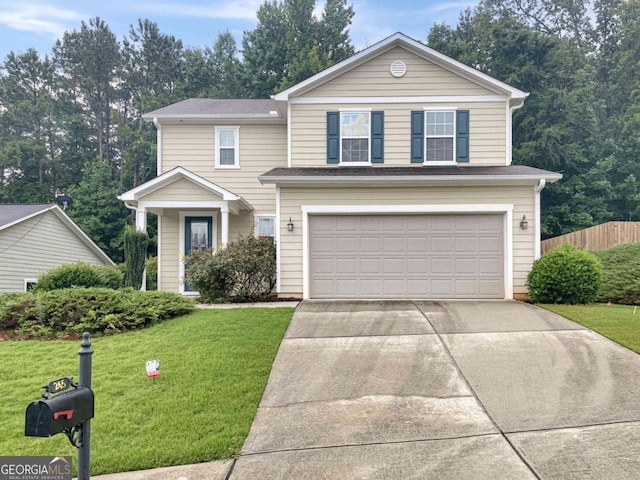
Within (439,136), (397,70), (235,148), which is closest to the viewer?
(439,136)

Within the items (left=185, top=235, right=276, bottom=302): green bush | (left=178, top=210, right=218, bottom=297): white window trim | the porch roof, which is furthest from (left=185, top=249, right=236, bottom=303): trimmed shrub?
(left=178, top=210, right=218, bottom=297): white window trim

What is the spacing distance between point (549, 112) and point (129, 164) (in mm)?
27641

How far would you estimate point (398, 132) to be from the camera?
1248cm

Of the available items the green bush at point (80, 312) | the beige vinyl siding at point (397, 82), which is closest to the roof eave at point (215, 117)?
the beige vinyl siding at point (397, 82)

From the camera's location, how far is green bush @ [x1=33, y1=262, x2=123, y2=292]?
1102 cm

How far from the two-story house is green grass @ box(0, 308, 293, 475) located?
3.49 metres

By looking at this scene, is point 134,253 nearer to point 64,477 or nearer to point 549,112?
point 64,477

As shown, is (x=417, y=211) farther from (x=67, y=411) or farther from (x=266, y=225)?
(x=67, y=411)

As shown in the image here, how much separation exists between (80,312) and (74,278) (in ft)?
11.5

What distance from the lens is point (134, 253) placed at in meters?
12.0

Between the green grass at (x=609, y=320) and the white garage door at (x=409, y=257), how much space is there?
185 centimetres

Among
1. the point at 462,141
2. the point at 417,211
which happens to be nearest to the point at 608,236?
the point at 462,141

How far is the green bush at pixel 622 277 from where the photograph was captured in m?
11.1

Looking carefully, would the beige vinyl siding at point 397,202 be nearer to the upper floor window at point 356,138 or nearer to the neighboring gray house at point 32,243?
the upper floor window at point 356,138
